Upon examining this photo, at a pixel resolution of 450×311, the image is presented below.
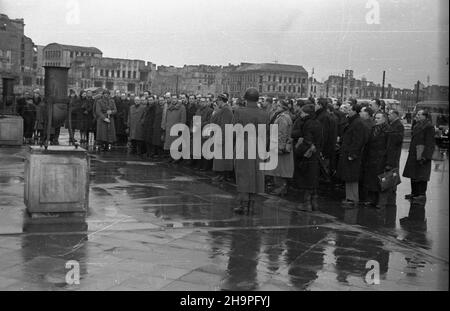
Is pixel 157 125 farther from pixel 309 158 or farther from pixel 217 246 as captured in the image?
pixel 217 246

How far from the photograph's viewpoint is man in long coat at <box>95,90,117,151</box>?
60.5 feet

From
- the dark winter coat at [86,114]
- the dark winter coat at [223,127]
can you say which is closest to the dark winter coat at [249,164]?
the dark winter coat at [223,127]

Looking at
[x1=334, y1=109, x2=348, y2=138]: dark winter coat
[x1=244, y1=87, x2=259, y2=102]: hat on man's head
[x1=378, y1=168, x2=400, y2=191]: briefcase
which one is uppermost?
[x1=244, y1=87, x2=259, y2=102]: hat on man's head

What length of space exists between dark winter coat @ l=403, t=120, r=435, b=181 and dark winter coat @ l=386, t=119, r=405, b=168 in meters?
0.67

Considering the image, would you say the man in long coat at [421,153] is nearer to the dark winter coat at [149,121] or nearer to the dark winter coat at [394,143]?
the dark winter coat at [394,143]

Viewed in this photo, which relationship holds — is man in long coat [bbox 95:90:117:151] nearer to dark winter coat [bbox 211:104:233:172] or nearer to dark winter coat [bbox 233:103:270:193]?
dark winter coat [bbox 211:104:233:172]

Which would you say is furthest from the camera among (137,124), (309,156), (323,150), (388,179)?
(137,124)

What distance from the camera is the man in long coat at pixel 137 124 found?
18.0 metres

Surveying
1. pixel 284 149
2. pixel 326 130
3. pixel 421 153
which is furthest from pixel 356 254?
pixel 326 130

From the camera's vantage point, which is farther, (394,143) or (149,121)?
(149,121)

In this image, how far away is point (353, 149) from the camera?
10.3 m

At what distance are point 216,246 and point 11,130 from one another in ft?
44.5

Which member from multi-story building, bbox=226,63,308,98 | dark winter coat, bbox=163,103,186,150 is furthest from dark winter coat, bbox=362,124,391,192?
multi-story building, bbox=226,63,308,98
